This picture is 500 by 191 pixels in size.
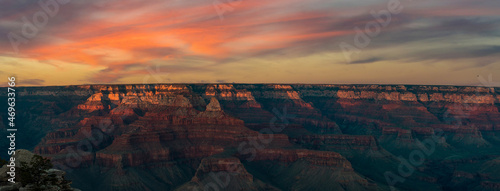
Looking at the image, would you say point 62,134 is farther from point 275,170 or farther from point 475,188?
point 475,188

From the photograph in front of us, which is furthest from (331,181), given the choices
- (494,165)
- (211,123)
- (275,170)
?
(494,165)

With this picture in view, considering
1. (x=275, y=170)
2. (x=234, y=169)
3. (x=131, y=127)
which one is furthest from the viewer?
(x=131, y=127)

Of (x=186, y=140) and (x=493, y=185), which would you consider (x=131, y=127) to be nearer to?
(x=186, y=140)

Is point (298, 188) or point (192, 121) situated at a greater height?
point (192, 121)

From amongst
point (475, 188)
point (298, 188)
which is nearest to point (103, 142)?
point (298, 188)

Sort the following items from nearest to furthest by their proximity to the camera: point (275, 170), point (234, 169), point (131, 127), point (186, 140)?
point (234, 169) → point (275, 170) → point (186, 140) → point (131, 127)

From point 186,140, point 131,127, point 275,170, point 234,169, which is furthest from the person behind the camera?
point 131,127

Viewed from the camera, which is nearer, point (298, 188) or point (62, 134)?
point (298, 188)

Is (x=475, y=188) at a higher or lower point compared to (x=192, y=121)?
lower

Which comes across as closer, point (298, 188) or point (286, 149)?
point (298, 188)

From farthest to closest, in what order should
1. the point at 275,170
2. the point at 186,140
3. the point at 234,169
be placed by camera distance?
the point at 186,140
the point at 275,170
the point at 234,169
